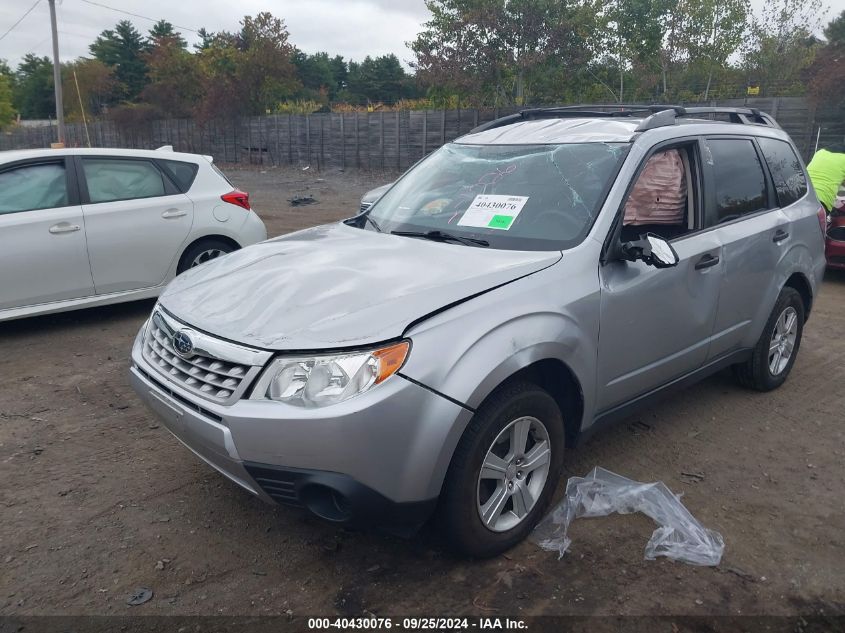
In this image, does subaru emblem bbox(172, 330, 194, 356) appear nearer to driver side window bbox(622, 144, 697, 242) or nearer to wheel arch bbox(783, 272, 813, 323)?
driver side window bbox(622, 144, 697, 242)

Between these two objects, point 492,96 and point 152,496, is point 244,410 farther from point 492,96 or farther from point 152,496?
point 492,96

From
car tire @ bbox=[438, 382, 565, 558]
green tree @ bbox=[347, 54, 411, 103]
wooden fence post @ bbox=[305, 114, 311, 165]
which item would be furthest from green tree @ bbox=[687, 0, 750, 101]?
green tree @ bbox=[347, 54, 411, 103]

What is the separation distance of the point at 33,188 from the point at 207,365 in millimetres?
4228

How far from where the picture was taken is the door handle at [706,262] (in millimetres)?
3770

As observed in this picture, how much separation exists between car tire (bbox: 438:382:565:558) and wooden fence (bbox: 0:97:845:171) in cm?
1603

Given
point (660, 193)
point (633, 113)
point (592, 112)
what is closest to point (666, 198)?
point (660, 193)

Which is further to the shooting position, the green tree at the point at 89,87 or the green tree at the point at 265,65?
the green tree at the point at 89,87

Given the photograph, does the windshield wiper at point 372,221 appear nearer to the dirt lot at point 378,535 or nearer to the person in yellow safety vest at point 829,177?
the dirt lot at point 378,535

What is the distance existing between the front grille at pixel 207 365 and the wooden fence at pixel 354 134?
16668 millimetres

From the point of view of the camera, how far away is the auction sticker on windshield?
351 cm

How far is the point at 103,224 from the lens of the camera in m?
6.19

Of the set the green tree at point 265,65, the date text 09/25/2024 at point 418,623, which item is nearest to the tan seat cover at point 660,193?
the date text 09/25/2024 at point 418,623

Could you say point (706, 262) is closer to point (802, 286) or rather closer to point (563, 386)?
point (563, 386)

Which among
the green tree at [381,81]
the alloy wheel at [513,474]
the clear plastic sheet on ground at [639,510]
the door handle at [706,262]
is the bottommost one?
the clear plastic sheet on ground at [639,510]
